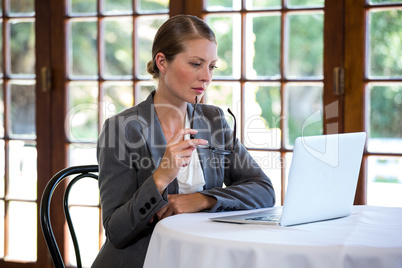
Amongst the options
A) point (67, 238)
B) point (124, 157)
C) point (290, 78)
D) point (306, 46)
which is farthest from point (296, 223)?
point (306, 46)

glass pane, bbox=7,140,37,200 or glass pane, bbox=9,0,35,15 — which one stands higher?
glass pane, bbox=9,0,35,15

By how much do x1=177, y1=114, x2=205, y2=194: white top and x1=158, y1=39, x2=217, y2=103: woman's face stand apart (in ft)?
0.76

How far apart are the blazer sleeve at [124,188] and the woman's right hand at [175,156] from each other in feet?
0.13

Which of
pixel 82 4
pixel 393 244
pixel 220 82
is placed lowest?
pixel 393 244

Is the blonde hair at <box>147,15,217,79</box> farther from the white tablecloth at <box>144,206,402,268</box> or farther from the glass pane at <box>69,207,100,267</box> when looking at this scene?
the glass pane at <box>69,207,100,267</box>

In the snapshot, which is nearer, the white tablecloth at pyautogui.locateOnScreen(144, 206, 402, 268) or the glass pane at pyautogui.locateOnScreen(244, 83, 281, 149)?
the white tablecloth at pyautogui.locateOnScreen(144, 206, 402, 268)

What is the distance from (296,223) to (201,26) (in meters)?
0.83

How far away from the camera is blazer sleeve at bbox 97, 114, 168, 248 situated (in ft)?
5.24

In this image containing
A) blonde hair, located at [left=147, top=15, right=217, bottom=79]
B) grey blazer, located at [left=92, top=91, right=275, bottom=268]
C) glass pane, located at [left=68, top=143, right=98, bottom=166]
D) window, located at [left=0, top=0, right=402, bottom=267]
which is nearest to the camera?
grey blazer, located at [left=92, top=91, right=275, bottom=268]

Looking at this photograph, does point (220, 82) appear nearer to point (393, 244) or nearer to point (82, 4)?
point (393, 244)

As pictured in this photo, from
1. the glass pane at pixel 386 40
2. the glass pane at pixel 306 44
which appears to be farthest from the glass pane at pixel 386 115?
the glass pane at pixel 306 44

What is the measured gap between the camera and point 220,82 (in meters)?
2.76

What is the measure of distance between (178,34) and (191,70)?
136mm

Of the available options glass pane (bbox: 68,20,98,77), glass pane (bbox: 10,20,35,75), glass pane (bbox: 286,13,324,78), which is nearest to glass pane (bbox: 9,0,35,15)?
glass pane (bbox: 10,20,35,75)
